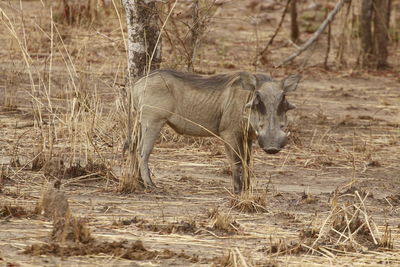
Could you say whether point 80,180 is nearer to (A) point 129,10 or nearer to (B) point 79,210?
(B) point 79,210

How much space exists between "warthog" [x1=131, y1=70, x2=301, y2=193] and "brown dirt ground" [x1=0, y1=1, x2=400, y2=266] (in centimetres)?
32

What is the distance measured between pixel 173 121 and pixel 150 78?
0.36 m

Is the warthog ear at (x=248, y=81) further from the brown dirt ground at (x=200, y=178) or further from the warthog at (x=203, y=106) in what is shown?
the brown dirt ground at (x=200, y=178)

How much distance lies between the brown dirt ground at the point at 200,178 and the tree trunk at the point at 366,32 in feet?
1.90

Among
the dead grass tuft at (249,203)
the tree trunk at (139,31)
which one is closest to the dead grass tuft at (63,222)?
the dead grass tuft at (249,203)

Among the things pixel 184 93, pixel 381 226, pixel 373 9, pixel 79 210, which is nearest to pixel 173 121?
pixel 184 93

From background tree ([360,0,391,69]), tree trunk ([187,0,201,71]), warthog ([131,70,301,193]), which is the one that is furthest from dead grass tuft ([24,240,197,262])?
background tree ([360,0,391,69])

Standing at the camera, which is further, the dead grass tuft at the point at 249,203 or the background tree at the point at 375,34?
the background tree at the point at 375,34

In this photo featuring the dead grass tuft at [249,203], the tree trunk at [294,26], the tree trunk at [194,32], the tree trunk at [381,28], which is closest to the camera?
the dead grass tuft at [249,203]

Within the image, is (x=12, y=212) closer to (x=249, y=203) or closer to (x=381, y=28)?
(x=249, y=203)

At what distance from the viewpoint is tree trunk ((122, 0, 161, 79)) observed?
7973 mm

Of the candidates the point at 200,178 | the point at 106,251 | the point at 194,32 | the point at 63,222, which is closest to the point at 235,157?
the point at 200,178

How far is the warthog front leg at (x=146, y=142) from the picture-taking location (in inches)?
271

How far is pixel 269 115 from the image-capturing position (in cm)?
647
